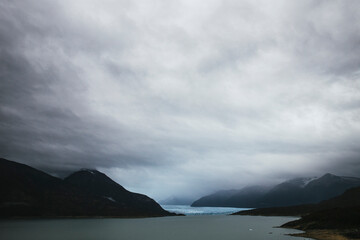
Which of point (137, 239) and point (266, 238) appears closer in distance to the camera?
point (266, 238)

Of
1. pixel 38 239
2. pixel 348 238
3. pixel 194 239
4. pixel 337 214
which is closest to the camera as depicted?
pixel 348 238

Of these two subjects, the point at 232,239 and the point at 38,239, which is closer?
the point at 232,239

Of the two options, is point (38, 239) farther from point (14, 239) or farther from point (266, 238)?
point (266, 238)

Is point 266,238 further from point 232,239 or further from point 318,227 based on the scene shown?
point 318,227

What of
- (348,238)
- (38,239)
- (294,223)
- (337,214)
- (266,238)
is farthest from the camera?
(294,223)

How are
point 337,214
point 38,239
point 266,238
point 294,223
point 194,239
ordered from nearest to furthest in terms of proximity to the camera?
point 266,238
point 194,239
point 38,239
point 337,214
point 294,223

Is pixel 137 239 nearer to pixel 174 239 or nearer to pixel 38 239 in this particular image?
pixel 174 239

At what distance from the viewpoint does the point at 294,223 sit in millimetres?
164125

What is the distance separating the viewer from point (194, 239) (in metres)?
118

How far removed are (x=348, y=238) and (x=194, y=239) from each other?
2345 inches

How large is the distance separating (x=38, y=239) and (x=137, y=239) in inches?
1906

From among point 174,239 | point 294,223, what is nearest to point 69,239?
point 174,239

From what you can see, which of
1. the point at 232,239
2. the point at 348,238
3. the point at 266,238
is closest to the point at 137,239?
the point at 232,239

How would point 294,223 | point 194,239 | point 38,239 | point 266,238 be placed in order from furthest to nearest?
point 294,223 → point 38,239 → point 194,239 → point 266,238
